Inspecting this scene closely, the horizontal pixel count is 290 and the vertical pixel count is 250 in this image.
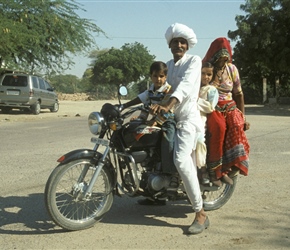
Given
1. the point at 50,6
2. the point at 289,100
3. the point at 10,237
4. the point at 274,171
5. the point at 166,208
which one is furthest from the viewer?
the point at 289,100

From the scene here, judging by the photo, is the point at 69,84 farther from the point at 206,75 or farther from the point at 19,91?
the point at 206,75

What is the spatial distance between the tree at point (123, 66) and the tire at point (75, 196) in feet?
201

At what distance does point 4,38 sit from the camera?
21469 mm

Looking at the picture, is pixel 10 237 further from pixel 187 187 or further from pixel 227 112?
pixel 227 112

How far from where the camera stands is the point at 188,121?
186 inches

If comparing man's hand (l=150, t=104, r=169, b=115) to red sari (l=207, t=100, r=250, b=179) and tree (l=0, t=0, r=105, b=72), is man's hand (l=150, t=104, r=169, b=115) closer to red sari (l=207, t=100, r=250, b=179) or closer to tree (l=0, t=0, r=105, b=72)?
red sari (l=207, t=100, r=250, b=179)

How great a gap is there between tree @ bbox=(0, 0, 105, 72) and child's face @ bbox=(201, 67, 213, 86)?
1878cm

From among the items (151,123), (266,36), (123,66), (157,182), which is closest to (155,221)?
(157,182)

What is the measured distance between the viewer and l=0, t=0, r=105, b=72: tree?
24.1 meters

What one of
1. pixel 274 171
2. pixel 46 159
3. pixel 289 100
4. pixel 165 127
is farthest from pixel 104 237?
pixel 289 100

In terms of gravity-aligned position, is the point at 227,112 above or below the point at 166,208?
above

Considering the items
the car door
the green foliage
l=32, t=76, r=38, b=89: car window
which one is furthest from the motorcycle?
the green foliage

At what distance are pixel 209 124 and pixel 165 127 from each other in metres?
0.59

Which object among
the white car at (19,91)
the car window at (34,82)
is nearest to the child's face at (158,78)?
the white car at (19,91)
